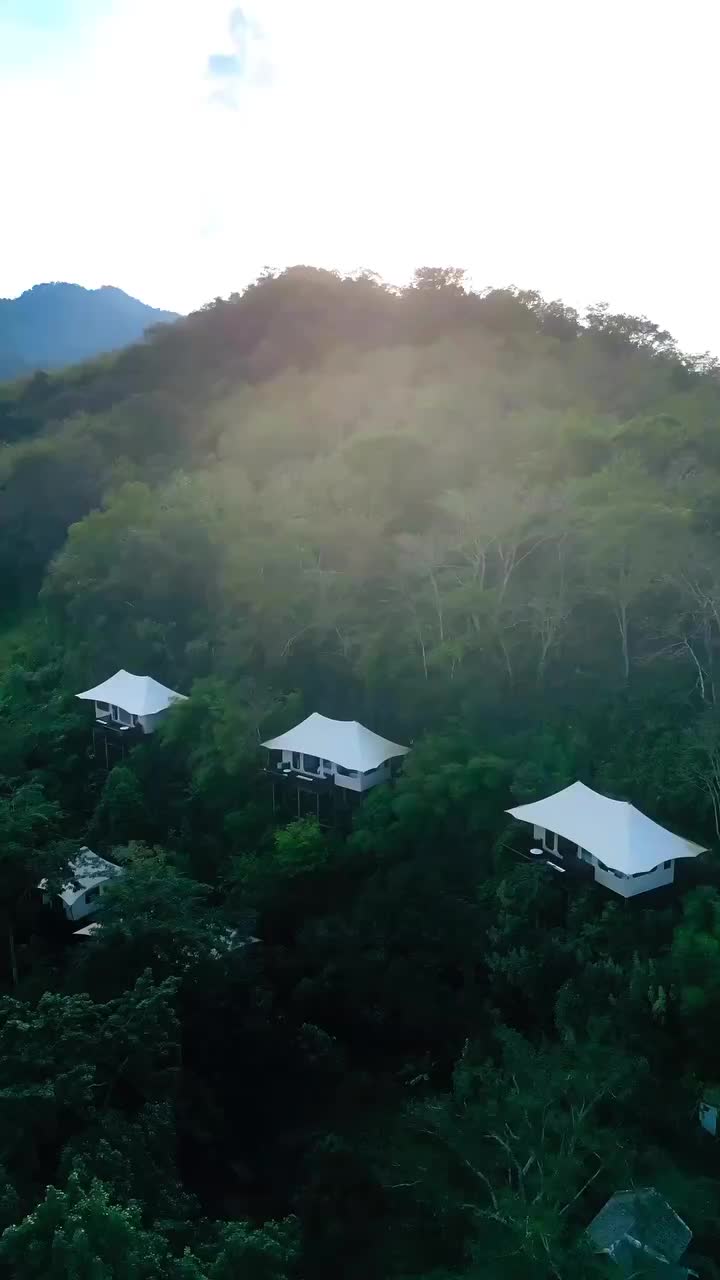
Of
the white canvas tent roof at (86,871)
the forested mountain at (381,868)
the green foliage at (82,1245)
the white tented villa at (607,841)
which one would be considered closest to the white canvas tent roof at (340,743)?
the forested mountain at (381,868)

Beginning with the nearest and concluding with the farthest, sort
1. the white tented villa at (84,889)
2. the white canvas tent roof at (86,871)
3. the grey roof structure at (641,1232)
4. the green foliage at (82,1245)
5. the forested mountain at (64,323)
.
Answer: the green foliage at (82,1245)
the grey roof structure at (641,1232)
the white canvas tent roof at (86,871)
the white tented villa at (84,889)
the forested mountain at (64,323)

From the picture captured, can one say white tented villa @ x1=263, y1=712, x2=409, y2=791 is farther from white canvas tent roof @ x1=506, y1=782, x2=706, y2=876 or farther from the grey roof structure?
the grey roof structure

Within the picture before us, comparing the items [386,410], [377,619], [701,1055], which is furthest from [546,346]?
[701,1055]

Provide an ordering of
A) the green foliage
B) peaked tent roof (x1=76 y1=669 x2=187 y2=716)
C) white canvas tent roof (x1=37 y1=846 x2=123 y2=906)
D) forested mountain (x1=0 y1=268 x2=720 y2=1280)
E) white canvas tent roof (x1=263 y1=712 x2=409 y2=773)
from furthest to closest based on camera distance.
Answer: peaked tent roof (x1=76 y1=669 x2=187 y2=716)
white canvas tent roof (x1=263 y1=712 x2=409 y2=773)
white canvas tent roof (x1=37 y1=846 x2=123 y2=906)
forested mountain (x1=0 y1=268 x2=720 y2=1280)
the green foliage

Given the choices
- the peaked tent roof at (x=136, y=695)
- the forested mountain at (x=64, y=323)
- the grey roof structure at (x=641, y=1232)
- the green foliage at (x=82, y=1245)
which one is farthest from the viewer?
the forested mountain at (x=64, y=323)

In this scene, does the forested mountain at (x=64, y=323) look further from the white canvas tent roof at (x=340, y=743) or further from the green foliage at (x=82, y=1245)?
the green foliage at (x=82, y=1245)

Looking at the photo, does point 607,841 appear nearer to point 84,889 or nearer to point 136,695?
point 84,889

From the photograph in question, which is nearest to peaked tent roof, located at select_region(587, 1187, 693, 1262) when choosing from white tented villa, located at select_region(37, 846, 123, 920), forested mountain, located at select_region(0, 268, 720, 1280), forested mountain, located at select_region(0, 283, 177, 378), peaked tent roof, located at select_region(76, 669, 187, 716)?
forested mountain, located at select_region(0, 268, 720, 1280)
